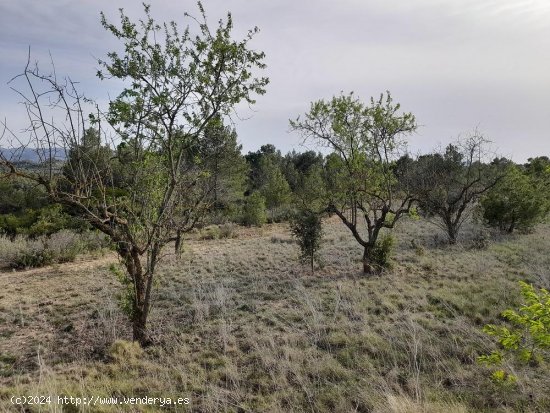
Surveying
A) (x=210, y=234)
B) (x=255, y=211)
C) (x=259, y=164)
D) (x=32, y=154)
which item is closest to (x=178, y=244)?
(x=32, y=154)

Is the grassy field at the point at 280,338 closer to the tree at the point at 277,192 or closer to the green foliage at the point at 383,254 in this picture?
the green foliage at the point at 383,254

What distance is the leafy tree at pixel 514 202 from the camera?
16.4 meters

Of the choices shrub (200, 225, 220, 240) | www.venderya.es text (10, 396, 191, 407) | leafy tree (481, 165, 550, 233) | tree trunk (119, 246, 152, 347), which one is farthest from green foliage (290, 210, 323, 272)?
leafy tree (481, 165, 550, 233)

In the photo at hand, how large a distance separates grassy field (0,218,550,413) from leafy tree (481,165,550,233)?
506 centimetres

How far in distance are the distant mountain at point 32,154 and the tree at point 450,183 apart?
11.9 m

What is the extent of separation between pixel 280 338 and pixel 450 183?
50.5ft

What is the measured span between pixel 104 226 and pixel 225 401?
3140 mm

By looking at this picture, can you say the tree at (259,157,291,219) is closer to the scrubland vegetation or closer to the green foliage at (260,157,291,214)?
the green foliage at (260,157,291,214)

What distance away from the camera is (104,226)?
18.4ft

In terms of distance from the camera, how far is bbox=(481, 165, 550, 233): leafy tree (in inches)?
644

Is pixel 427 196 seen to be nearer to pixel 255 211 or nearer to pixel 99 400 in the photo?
pixel 255 211

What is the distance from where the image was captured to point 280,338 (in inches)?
242

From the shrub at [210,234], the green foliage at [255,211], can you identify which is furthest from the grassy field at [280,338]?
the green foliage at [255,211]

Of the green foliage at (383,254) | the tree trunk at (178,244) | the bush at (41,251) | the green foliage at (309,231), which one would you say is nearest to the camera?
the tree trunk at (178,244)
